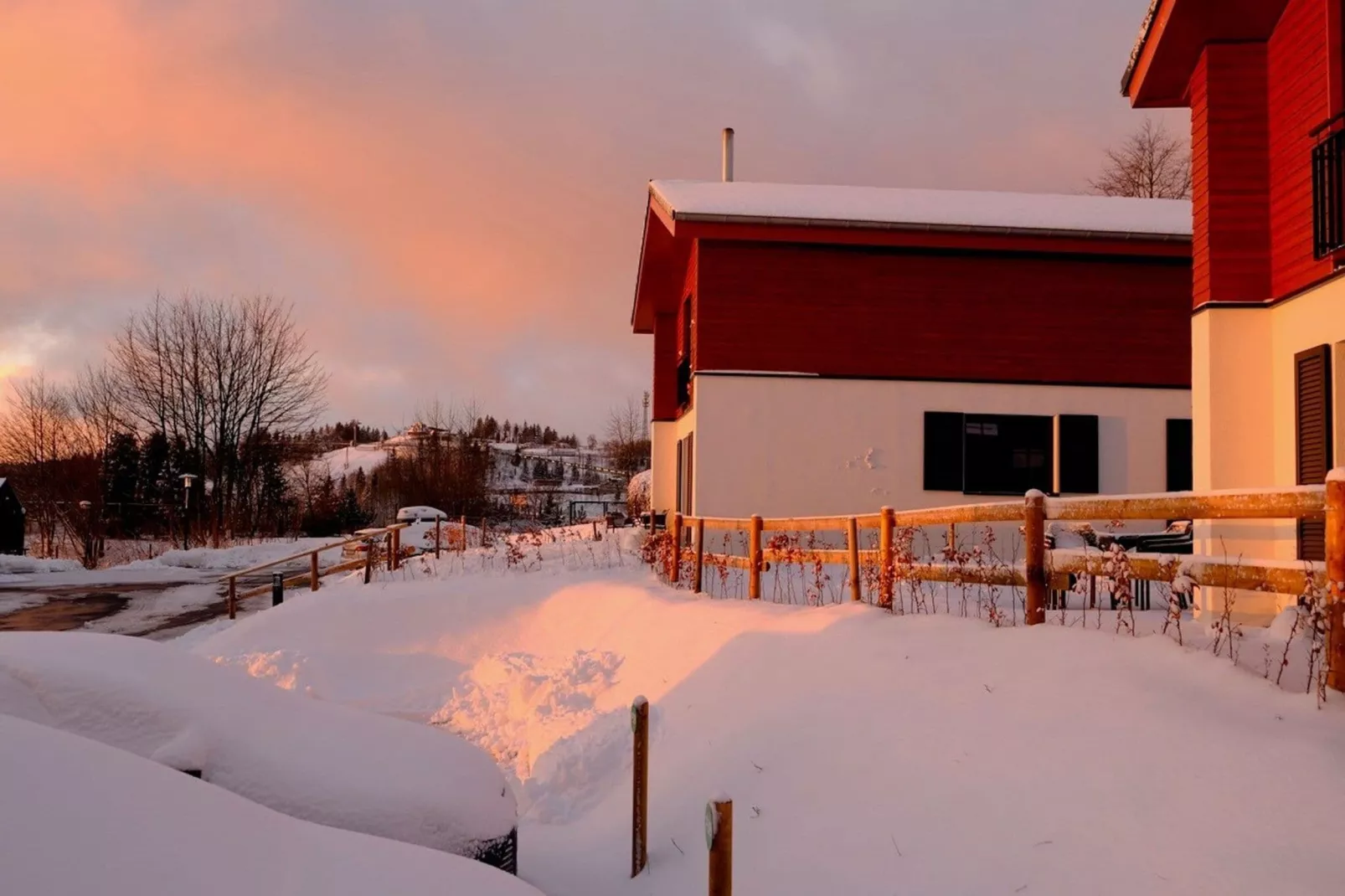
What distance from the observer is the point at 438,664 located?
446 inches

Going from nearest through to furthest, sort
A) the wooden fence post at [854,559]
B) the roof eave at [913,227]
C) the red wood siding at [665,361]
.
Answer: the wooden fence post at [854,559]
the roof eave at [913,227]
the red wood siding at [665,361]

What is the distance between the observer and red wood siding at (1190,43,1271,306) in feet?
26.6

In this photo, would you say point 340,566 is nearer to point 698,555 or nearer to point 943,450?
point 698,555

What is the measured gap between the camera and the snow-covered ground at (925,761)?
3.46 metres

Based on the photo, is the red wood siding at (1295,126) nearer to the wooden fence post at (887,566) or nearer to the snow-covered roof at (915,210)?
the wooden fence post at (887,566)

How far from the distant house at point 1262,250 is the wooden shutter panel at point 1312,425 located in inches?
0.5

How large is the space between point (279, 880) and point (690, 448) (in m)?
15.6

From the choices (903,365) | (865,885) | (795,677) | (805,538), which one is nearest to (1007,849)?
(865,885)

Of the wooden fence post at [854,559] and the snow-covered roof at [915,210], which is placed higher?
the snow-covered roof at [915,210]

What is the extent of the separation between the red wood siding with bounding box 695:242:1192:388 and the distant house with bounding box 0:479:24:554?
3085cm

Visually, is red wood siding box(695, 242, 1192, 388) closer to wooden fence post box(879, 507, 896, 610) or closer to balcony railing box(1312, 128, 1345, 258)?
wooden fence post box(879, 507, 896, 610)

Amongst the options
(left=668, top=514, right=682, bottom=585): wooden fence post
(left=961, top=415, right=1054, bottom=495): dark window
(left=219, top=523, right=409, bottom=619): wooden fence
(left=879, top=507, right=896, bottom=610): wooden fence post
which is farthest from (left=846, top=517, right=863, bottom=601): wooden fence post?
(left=219, top=523, right=409, bottom=619): wooden fence

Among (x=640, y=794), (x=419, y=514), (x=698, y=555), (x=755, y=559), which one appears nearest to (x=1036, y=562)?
(x=640, y=794)

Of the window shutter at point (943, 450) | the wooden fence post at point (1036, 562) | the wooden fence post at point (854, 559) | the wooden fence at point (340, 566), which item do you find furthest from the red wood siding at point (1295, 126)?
the wooden fence at point (340, 566)
